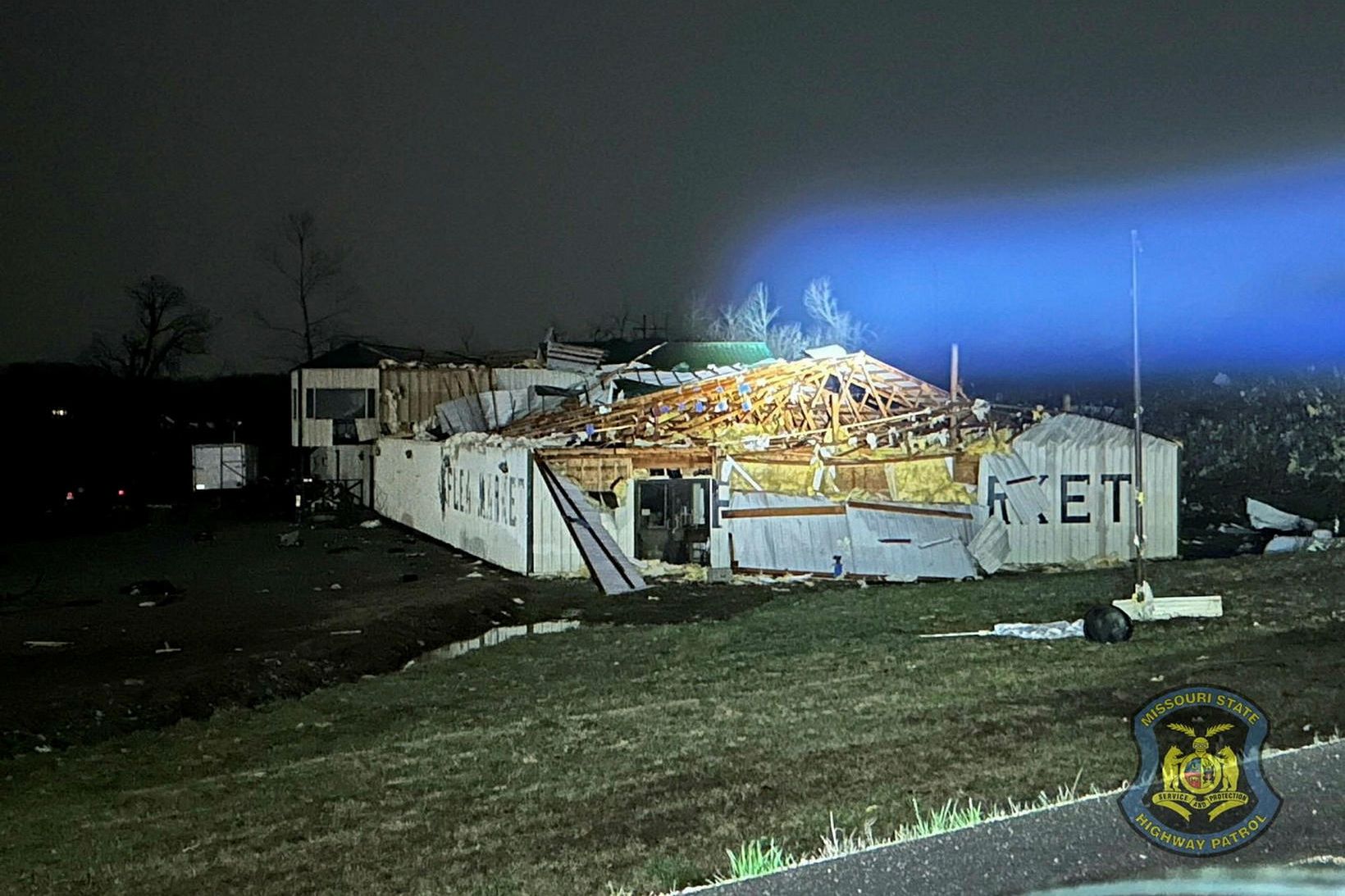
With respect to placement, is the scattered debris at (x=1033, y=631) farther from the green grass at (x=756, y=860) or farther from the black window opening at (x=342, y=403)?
the black window opening at (x=342, y=403)

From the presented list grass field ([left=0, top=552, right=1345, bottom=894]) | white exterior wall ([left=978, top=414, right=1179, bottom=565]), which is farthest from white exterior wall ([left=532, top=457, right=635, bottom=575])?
grass field ([left=0, top=552, right=1345, bottom=894])

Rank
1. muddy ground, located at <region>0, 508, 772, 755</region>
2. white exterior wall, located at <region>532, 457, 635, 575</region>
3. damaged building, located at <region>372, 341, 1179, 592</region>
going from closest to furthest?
muddy ground, located at <region>0, 508, 772, 755</region>
damaged building, located at <region>372, 341, 1179, 592</region>
white exterior wall, located at <region>532, 457, 635, 575</region>

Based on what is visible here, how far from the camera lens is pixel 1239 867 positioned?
16.2 feet

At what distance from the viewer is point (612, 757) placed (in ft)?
27.9

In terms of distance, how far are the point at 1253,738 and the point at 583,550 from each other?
13.8m

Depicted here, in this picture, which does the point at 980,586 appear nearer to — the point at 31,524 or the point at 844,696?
the point at 844,696

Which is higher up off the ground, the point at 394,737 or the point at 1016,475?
the point at 1016,475

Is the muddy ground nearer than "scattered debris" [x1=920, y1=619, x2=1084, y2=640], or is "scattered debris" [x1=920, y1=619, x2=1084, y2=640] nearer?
the muddy ground

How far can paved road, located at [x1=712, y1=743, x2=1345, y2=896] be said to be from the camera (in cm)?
498

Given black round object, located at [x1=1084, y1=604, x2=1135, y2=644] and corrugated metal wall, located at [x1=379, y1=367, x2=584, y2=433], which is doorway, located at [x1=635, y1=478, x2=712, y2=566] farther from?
corrugated metal wall, located at [x1=379, y1=367, x2=584, y2=433]

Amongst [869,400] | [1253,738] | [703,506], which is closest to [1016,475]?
[869,400]

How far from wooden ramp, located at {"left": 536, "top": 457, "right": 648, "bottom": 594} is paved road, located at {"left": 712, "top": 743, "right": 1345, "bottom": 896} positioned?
47.1ft

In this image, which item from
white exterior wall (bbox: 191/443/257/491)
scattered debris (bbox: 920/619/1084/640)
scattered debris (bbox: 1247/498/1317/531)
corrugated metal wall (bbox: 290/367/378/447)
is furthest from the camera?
white exterior wall (bbox: 191/443/257/491)

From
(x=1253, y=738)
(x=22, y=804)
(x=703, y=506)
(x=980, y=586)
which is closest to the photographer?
(x=1253, y=738)
